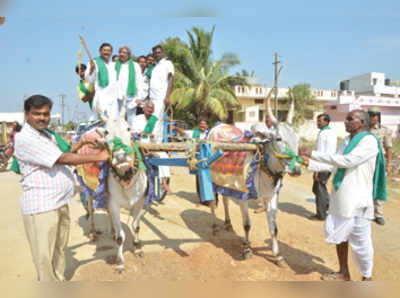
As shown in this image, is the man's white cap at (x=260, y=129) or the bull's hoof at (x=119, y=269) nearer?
the man's white cap at (x=260, y=129)

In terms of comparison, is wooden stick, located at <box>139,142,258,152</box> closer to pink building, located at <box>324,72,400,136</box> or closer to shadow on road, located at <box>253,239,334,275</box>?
shadow on road, located at <box>253,239,334,275</box>

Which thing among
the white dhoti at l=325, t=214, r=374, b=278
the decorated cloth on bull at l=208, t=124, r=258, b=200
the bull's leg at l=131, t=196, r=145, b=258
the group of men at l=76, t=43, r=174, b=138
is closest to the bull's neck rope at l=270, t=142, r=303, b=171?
the decorated cloth on bull at l=208, t=124, r=258, b=200

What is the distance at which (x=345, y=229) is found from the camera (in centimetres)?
347

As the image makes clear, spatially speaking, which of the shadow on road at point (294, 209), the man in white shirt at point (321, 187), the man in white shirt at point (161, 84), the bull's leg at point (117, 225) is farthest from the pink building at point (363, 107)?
the bull's leg at point (117, 225)

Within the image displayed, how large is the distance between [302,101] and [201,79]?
33.2 ft

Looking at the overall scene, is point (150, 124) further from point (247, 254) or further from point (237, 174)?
point (247, 254)

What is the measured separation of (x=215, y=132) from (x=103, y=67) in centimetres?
261

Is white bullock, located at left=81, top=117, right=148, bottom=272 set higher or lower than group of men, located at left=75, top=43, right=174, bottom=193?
lower

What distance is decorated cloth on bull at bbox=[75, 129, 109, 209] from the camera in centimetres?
401

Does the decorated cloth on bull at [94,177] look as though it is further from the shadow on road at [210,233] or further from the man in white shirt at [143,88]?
the shadow on road at [210,233]

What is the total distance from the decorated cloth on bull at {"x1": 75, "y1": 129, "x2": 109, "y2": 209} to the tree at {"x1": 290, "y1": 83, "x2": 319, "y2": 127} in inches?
871

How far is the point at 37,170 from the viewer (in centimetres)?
274

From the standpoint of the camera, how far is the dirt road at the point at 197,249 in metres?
4.18

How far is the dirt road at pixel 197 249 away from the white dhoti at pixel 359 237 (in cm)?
85
